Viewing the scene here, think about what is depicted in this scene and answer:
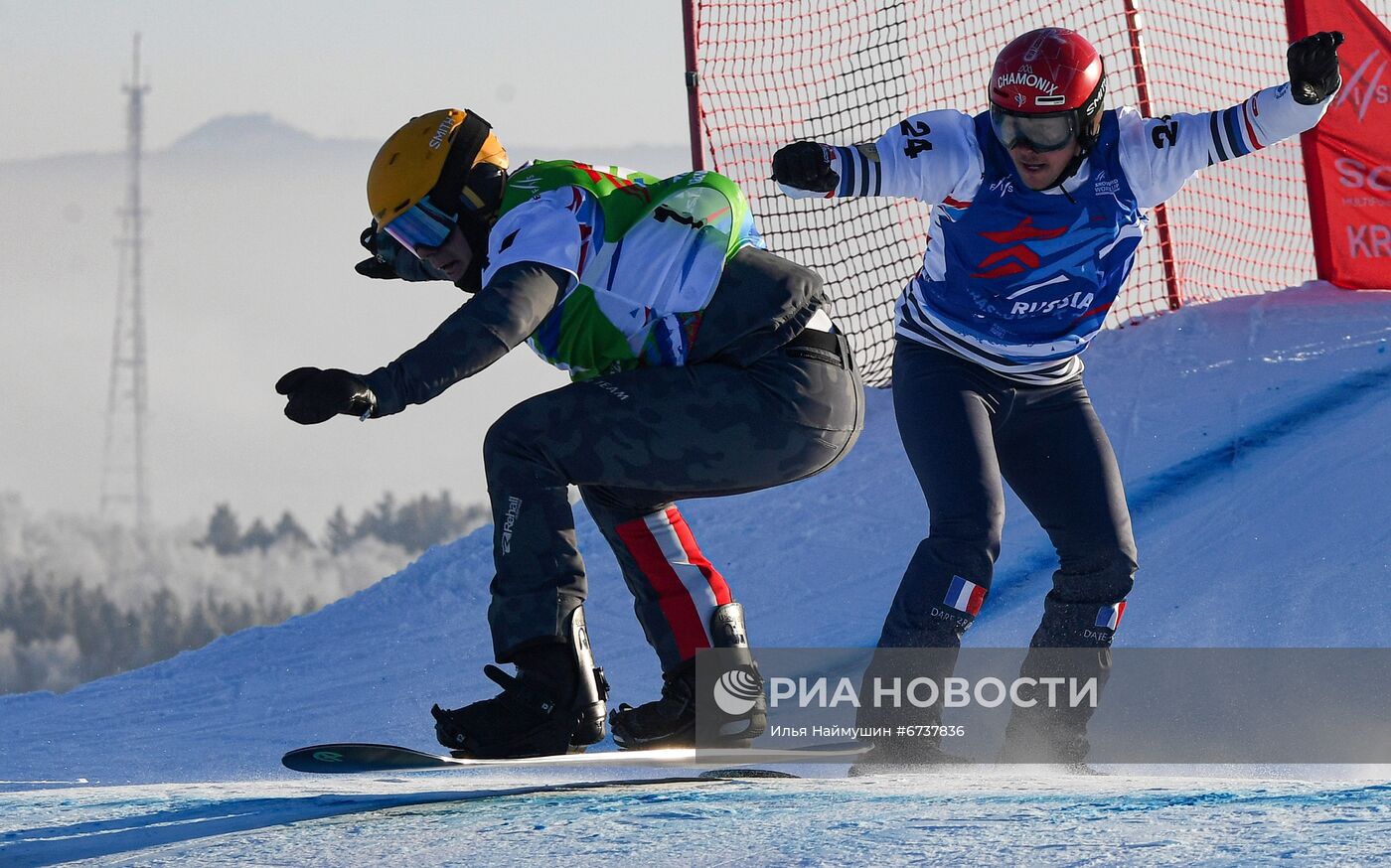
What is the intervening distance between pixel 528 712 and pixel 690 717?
450mm

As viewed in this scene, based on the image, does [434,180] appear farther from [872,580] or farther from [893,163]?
[872,580]

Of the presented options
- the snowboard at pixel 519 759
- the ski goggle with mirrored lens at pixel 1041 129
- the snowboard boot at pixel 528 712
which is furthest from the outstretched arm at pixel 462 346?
the ski goggle with mirrored lens at pixel 1041 129

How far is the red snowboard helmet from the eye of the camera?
4074 mm

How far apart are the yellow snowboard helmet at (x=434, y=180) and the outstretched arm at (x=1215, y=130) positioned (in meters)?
1.65

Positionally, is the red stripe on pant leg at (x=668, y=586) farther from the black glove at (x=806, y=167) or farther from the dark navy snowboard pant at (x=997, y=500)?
the black glove at (x=806, y=167)

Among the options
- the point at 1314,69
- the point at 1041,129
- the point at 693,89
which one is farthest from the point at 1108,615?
the point at 693,89

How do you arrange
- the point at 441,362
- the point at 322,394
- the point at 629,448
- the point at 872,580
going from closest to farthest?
the point at 322,394 → the point at 441,362 → the point at 629,448 → the point at 872,580

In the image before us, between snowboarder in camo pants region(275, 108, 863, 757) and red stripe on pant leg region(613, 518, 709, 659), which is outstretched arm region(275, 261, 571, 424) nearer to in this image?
snowboarder in camo pants region(275, 108, 863, 757)

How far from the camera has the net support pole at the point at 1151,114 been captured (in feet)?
26.9

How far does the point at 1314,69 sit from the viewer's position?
4.24 m

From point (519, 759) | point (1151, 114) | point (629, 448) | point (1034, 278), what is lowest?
point (519, 759)

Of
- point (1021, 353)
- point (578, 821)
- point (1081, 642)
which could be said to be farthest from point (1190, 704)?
point (578, 821)

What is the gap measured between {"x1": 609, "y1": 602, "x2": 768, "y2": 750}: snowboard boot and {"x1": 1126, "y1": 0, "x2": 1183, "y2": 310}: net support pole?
4.90 metres

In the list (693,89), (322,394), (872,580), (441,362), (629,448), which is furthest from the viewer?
(693,89)
